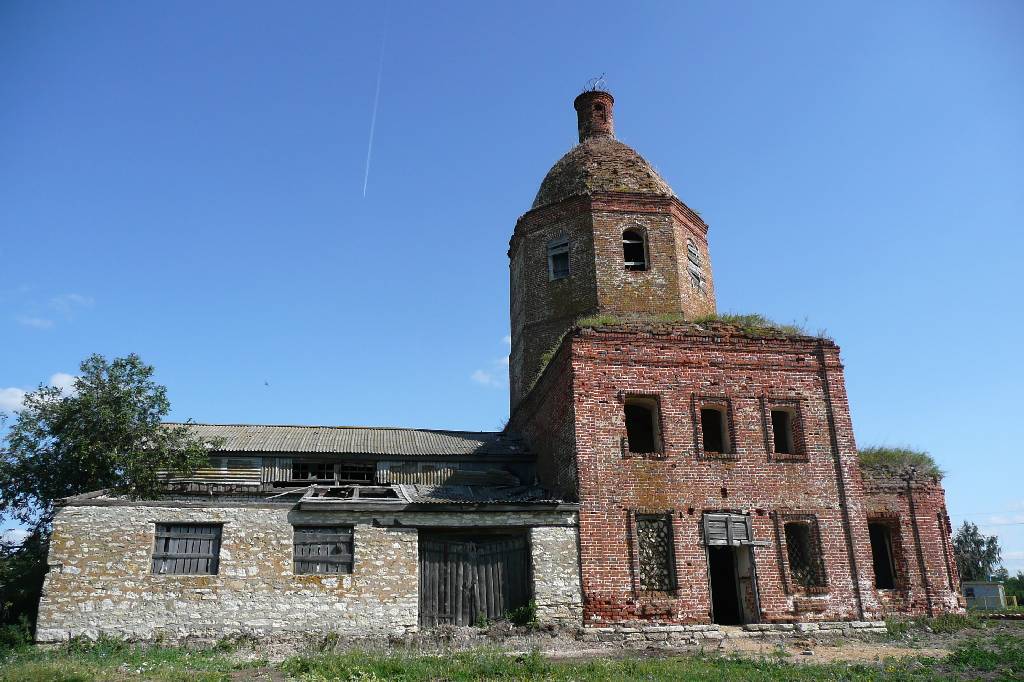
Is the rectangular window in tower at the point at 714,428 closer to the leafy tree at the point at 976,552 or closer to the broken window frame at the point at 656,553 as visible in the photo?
the broken window frame at the point at 656,553

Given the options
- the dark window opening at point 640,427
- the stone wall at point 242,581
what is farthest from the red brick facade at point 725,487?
the stone wall at point 242,581

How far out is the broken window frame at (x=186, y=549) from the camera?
48.5 feet

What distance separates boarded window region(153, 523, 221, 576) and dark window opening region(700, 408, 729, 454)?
1119cm

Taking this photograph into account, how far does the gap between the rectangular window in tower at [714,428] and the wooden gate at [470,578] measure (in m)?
5.39

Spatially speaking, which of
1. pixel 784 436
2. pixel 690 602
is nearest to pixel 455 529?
pixel 690 602

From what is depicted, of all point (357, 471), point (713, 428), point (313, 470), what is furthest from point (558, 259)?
point (313, 470)

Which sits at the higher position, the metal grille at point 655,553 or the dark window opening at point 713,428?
the dark window opening at point 713,428

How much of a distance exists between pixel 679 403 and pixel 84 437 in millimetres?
14457

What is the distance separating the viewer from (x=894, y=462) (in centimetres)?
1916

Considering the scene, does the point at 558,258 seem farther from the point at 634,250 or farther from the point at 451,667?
the point at 451,667

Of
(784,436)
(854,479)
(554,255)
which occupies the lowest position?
(854,479)

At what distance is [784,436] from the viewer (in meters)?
18.3

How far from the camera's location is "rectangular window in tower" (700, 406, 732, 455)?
17.7m

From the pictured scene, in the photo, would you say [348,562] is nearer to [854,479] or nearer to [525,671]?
[525,671]
